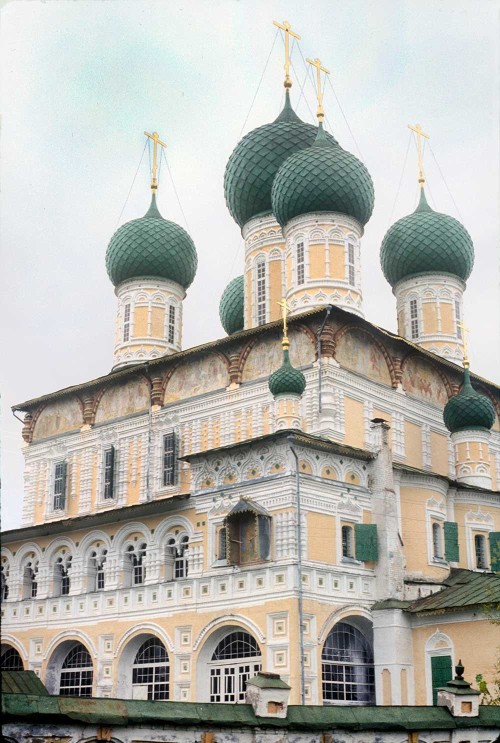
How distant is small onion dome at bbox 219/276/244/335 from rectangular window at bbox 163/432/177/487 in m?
6.94

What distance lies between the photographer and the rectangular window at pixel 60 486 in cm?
2663

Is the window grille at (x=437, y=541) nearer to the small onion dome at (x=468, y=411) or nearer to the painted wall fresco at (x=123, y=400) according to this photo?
the small onion dome at (x=468, y=411)

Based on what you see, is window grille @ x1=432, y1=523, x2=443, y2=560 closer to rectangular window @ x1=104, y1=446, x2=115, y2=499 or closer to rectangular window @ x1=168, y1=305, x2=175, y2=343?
rectangular window @ x1=104, y1=446, x2=115, y2=499

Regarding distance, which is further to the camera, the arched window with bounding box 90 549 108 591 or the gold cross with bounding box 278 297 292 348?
the arched window with bounding box 90 549 108 591

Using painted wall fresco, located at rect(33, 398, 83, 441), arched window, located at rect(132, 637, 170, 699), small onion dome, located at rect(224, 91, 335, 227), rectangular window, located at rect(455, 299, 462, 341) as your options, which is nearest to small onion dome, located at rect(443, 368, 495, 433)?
rectangular window, located at rect(455, 299, 462, 341)

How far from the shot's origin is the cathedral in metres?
19.2

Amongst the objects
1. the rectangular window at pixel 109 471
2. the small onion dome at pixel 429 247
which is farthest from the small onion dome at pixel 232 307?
the rectangular window at pixel 109 471

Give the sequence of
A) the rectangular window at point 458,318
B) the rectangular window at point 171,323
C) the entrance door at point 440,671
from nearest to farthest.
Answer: the entrance door at point 440,671
the rectangular window at point 458,318
the rectangular window at point 171,323

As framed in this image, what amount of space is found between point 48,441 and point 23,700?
1882 centimetres

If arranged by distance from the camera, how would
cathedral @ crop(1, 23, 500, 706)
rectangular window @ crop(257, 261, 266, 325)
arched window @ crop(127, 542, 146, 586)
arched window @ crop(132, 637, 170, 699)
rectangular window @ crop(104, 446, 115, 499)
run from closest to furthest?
cathedral @ crop(1, 23, 500, 706) < arched window @ crop(132, 637, 170, 699) < arched window @ crop(127, 542, 146, 586) < rectangular window @ crop(104, 446, 115, 499) < rectangular window @ crop(257, 261, 266, 325)

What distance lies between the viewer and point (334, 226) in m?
24.8

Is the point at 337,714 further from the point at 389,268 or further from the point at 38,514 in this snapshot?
the point at 389,268

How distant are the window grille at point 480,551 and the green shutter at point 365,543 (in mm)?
3654

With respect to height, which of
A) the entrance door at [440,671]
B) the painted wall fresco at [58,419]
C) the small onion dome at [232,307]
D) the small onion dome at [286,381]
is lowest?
the entrance door at [440,671]
